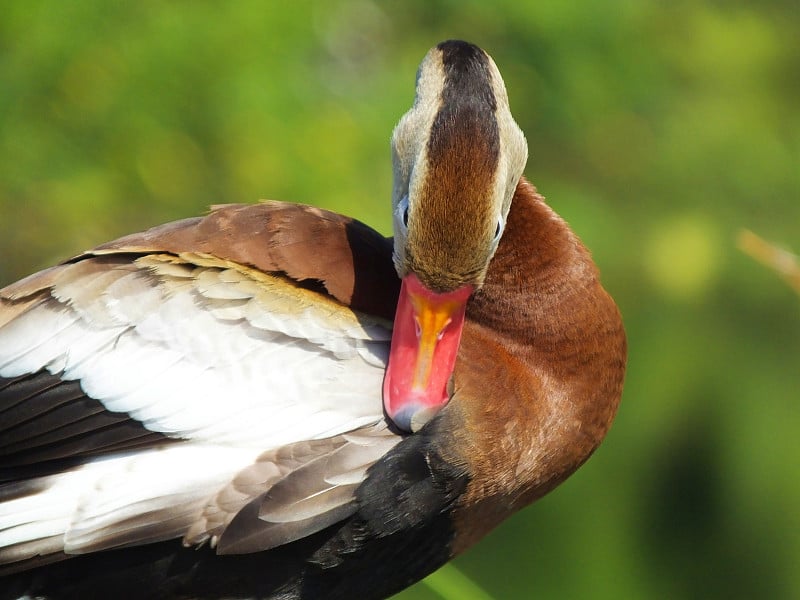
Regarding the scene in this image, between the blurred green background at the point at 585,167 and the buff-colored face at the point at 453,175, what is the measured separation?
1011mm

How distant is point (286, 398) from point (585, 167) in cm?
353

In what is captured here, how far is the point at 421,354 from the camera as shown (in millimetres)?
2166

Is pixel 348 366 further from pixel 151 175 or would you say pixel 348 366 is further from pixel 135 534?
pixel 151 175

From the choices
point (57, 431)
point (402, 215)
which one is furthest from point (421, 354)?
point (57, 431)

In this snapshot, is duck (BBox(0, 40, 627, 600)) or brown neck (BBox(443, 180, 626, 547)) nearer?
duck (BBox(0, 40, 627, 600))

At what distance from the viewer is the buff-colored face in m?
2.04

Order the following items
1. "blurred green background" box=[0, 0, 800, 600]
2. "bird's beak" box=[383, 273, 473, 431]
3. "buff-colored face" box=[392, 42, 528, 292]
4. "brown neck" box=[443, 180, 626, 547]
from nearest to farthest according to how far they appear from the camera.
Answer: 1. "buff-colored face" box=[392, 42, 528, 292]
2. "bird's beak" box=[383, 273, 473, 431]
3. "brown neck" box=[443, 180, 626, 547]
4. "blurred green background" box=[0, 0, 800, 600]

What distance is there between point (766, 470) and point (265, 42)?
245 cm

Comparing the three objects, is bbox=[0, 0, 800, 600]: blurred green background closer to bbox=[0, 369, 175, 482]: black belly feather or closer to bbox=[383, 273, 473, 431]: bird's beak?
bbox=[383, 273, 473, 431]: bird's beak

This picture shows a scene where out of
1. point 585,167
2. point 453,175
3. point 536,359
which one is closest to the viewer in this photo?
point 453,175

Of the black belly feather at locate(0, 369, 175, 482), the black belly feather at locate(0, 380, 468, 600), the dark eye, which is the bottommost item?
the black belly feather at locate(0, 380, 468, 600)

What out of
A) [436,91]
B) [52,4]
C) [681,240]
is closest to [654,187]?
[681,240]

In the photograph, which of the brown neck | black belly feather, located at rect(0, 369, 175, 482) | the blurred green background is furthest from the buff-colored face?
the blurred green background

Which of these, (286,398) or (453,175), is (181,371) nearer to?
(286,398)
